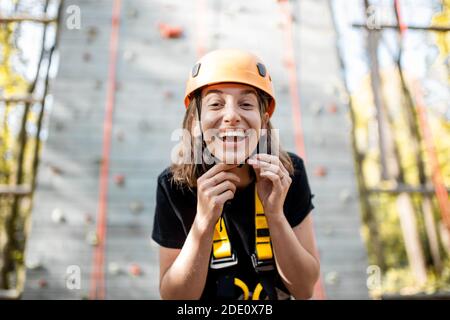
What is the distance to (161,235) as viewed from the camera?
1631mm

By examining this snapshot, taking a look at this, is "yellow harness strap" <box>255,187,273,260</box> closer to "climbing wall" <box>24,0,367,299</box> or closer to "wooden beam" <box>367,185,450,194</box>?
"climbing wall" <box>24,0,367,299</box>

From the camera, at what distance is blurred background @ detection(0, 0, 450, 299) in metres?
4.21

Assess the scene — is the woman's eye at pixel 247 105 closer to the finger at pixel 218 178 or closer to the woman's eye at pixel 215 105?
the woman's eye at pixel 215 105

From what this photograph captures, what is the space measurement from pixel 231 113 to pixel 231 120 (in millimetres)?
26

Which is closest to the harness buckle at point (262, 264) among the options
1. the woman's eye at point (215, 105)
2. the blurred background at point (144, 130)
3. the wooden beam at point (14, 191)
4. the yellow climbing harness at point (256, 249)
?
the yellow climbing harness at point (256, 249)

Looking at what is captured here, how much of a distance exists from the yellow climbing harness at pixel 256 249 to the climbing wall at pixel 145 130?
105 inches

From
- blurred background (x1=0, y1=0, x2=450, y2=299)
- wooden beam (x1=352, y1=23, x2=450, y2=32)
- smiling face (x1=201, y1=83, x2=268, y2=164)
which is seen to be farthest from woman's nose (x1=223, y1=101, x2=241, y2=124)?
wooden beam (x1=352, y1=23, x2=450, y2=32)

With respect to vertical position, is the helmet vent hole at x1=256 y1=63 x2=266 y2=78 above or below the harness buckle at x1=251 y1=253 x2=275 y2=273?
above

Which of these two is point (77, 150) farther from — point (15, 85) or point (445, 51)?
point (445, 51)

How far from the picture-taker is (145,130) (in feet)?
15.9

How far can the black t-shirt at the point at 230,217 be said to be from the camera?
163 cm

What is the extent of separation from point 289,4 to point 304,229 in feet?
15.4

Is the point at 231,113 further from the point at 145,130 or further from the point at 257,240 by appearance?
the point at 145,130

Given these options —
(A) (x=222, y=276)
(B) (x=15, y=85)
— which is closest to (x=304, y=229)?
(A) (x=222, y=276)
